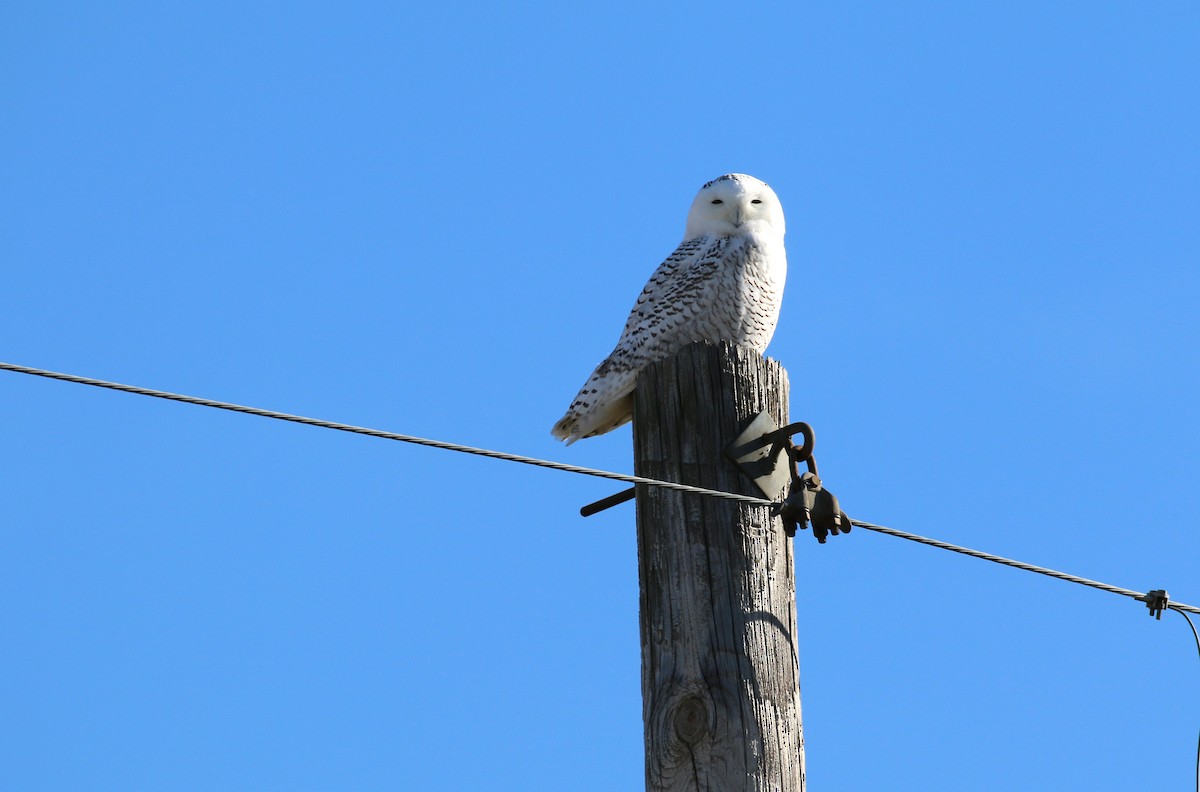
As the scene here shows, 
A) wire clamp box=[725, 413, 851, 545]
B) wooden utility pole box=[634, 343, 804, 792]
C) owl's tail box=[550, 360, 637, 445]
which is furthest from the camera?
owl's tail box=[550, 360, 637, 445]

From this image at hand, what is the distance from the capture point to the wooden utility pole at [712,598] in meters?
3.04

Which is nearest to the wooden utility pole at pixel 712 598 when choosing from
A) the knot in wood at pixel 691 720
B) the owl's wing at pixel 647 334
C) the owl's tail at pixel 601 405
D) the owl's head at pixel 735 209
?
the knot in wood at pixel 691 720

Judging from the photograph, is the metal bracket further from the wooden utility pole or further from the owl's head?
the owl's head

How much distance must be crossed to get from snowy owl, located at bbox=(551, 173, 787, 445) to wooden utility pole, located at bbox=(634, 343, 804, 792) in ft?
6.42

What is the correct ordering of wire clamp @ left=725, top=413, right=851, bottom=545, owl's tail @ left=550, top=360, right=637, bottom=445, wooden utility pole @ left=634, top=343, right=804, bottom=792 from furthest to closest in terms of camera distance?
owl's tail @ left=550, top=360, right=637, bottom=445
wire clamp @ left=725, top=413, right=851, bottom=545
wooden utility pole @ left=634, top=343, right=804, bottom=792

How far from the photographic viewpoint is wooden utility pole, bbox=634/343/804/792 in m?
3.04

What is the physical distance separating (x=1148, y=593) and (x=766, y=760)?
1362mm

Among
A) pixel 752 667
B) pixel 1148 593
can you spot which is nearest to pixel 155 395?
pixel 752 667

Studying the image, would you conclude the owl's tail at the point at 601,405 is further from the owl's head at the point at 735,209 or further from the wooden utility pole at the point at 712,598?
the wooden utility pole at the point at 712,598

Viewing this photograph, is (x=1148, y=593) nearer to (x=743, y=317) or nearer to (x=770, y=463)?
(x=770, y=463)

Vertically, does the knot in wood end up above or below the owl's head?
below

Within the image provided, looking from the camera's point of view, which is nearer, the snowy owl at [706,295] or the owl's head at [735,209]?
the snowy owl at [706,295]

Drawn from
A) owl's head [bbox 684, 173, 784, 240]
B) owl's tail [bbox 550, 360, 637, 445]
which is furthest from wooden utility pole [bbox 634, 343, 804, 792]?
owl's head [bbox 684, 173, 784, 240]

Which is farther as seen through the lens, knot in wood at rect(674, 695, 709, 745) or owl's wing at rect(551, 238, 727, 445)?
owl's wing at rect(551, 238, 727, 445)
